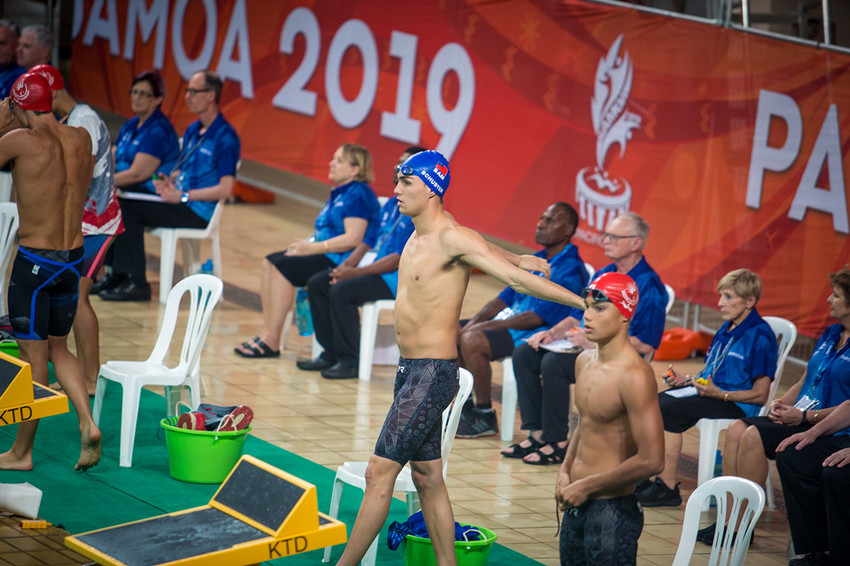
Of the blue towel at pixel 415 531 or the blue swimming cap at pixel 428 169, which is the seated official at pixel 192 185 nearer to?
the blue swimming cap at pixel 428 169

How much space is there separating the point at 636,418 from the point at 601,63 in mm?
5314

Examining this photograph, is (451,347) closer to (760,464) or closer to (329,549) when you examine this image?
(329,549)

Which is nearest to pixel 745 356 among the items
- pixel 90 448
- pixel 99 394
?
pixel 90 448

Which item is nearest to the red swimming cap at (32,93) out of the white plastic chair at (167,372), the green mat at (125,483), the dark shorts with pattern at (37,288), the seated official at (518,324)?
the dark shorts with pattern at (37,288)

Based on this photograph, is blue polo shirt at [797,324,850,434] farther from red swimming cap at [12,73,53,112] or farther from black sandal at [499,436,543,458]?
red swimming cap at [12,73,53,112]

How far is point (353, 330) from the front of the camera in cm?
810

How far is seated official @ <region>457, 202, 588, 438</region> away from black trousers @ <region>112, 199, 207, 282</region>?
341 centimetres

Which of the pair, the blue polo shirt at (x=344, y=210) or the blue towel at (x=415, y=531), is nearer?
the blue towel at (x=415, y=531)

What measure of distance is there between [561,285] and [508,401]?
2.79 feet

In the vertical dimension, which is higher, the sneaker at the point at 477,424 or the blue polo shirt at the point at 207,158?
the blue polo shirt at the point at 207,158

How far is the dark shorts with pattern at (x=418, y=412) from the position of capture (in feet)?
14.1

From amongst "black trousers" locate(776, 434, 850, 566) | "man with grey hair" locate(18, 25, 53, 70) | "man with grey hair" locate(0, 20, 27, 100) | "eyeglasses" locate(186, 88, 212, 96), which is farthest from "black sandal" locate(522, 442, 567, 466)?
"man with grey hair" locate(0, 20, 27, 100)

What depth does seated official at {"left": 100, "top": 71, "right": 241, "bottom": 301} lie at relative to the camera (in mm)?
9359

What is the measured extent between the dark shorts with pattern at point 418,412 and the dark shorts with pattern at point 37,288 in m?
2.12
